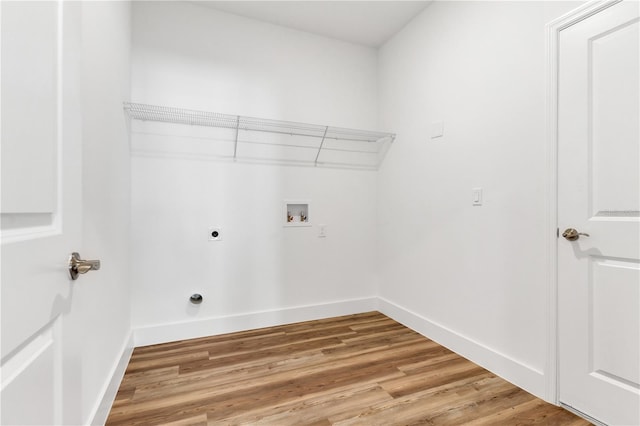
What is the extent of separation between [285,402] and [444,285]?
1.41 metres

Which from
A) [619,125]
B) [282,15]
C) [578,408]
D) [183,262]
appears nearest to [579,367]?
[578,408]

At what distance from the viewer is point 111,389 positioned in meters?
1.57

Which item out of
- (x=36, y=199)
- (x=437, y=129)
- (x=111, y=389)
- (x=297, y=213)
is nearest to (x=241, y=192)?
(x=297, y=213)

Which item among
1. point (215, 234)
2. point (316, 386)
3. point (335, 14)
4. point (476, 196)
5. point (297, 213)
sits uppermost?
point (335, 14)

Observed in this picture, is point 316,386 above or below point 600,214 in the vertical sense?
below

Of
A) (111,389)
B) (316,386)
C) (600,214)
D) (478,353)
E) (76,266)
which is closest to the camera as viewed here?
(76,266)

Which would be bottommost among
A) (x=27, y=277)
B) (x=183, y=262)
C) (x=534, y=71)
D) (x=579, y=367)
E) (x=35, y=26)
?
(x=579, y=367)

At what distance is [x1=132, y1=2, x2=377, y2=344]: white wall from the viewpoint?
228 centimetres

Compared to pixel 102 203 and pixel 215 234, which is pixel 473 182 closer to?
pixel 215 234

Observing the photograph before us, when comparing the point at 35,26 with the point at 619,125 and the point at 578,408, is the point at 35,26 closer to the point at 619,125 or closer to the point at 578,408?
the point at 619,125

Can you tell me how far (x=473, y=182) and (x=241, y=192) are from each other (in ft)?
5.88

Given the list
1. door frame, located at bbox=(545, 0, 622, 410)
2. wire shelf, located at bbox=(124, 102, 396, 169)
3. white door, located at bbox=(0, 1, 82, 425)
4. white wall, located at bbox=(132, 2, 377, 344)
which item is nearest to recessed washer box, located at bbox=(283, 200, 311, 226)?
white wall, located at bbox=(132, 2, 377, 344)

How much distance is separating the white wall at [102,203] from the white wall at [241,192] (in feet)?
0.80

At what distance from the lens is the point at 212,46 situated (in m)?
2.44
